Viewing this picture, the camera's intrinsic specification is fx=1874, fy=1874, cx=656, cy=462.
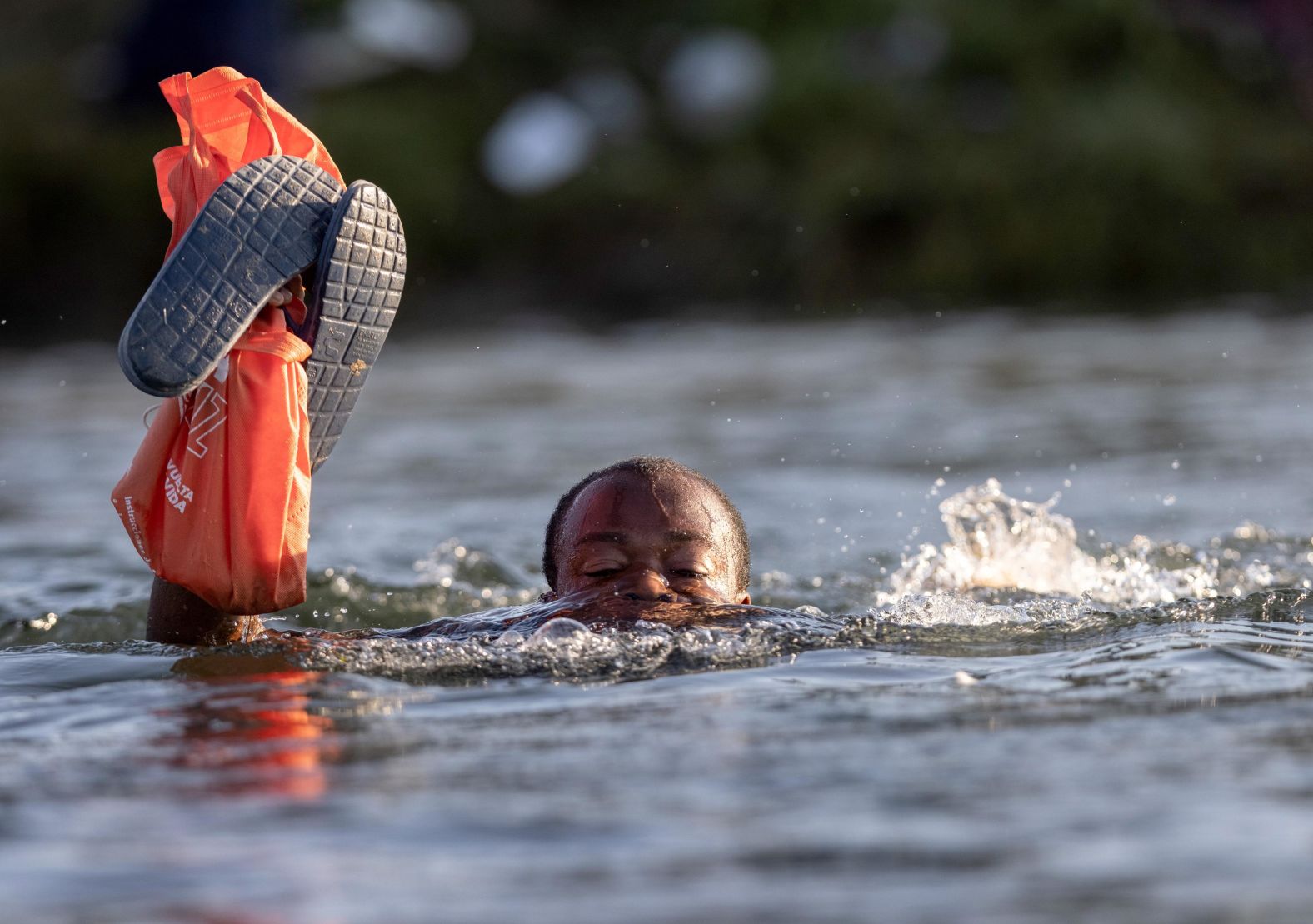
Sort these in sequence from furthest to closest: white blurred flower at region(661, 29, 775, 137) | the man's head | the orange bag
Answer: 1. white blurred flower at region(661, 29, 775, 137)
2. the man's head
3. the orange bag

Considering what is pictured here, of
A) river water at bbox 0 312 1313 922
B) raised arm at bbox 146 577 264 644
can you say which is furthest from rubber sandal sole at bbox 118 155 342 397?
river water at bbox 0 312 1313 922

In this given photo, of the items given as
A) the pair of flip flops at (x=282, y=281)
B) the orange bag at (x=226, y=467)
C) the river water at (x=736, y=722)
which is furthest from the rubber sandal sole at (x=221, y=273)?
the river water at (x=736, y=722)

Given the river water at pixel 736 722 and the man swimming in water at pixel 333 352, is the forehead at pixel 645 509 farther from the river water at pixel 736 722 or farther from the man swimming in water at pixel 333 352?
the river water at pixel 736 722

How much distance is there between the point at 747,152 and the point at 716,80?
150 cm

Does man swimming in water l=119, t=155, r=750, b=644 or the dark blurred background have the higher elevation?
the dark blurred background

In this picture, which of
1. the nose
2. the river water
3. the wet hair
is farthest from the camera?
the wet hair

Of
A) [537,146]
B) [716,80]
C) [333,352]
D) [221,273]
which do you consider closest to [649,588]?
[333,352]

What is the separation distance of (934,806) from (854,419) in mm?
6921

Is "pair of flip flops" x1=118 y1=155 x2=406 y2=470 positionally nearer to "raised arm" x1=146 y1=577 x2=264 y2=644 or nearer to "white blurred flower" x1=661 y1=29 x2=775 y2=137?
"raised arm" x1=146 y1=577 x2=264 y2=644

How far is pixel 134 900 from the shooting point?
2.41 meters

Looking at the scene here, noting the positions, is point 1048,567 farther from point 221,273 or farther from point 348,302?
point 221,273

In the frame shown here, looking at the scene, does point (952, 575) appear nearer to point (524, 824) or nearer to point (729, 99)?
point (524, 824)

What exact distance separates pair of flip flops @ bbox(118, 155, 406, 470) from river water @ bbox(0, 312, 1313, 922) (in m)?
0.61

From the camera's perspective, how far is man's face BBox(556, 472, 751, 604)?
14.3 feet
